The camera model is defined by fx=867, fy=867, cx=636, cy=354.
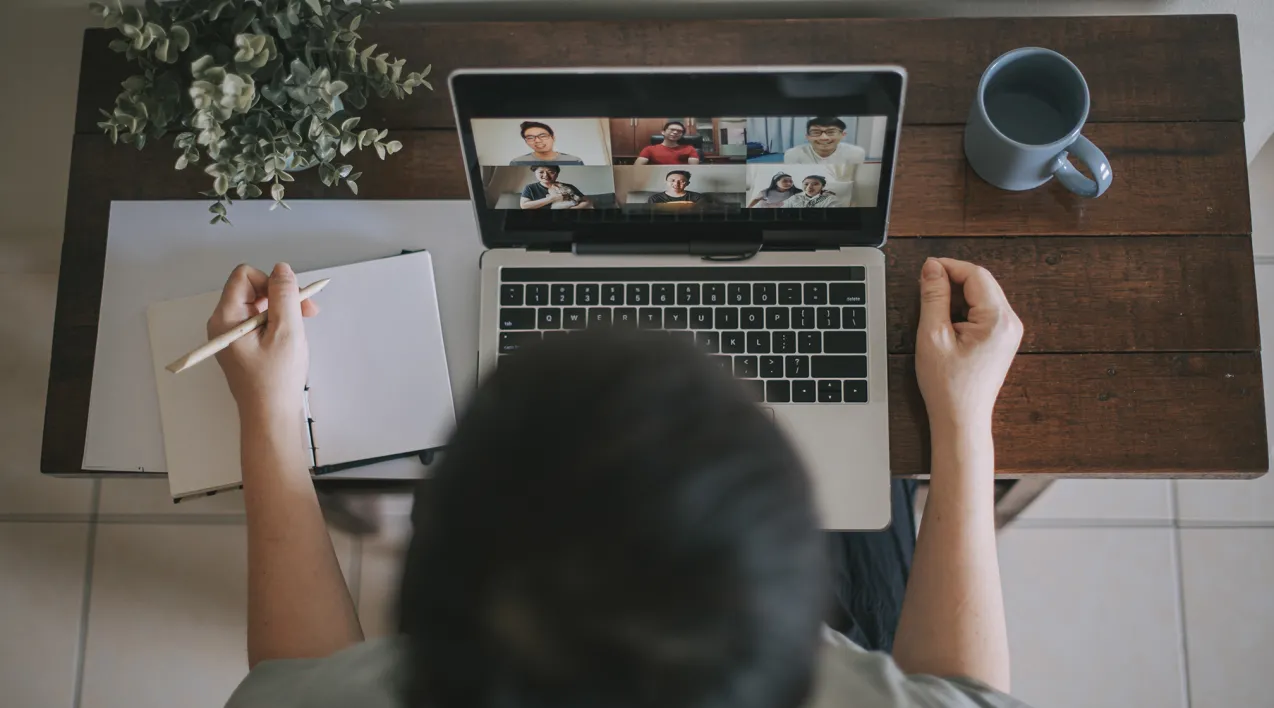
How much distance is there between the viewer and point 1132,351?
2.95ft

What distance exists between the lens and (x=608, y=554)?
1.25 feet

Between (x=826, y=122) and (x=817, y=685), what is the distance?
0.47 meters

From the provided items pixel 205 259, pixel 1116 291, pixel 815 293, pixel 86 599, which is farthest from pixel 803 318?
pixel 86 599

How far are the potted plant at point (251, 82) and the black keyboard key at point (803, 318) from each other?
435 mm

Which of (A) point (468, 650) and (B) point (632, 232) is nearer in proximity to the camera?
(A) point (468, 650)

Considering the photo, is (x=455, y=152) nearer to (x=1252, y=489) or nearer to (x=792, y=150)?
(x=792, y=150)

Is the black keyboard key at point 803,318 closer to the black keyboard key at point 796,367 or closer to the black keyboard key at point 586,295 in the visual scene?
the black keyboard key at point 796,367

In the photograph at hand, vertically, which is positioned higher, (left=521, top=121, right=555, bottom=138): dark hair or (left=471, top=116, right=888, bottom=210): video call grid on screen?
(left=521, top=121, right=555, bottom=138): dark hair

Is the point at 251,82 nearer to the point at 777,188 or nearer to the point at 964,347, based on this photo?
the point at 777,188

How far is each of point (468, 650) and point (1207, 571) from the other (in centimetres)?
153

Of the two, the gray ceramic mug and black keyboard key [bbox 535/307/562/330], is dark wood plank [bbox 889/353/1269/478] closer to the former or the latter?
the gray ceramic mug

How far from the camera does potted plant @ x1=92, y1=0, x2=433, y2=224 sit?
78cm

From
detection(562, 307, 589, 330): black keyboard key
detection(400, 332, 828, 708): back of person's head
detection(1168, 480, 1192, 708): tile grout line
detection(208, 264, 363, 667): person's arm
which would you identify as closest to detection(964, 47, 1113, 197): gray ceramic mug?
detection(562, 307, 589, 330): black keyboard key

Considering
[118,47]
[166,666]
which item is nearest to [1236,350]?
[118,47]
